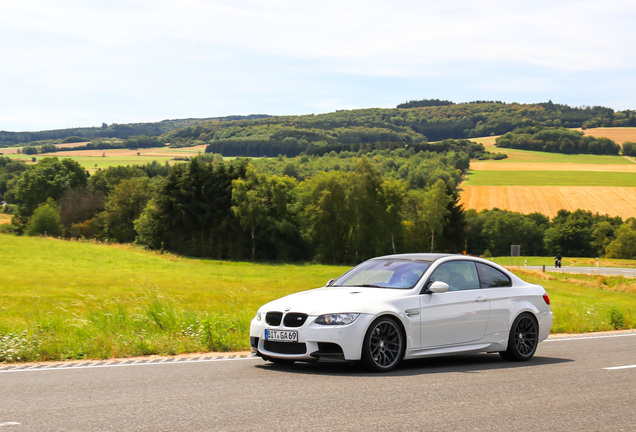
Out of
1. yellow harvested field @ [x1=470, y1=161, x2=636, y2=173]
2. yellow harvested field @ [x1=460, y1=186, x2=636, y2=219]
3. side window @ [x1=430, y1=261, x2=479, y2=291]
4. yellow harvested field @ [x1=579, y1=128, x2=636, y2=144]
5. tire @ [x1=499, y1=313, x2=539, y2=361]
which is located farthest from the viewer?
yellow harvested field @ [x1=579, y1=128, x2=636, y2=144]

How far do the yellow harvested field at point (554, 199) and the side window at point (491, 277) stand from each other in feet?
365

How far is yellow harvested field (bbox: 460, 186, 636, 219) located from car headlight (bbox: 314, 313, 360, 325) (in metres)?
114

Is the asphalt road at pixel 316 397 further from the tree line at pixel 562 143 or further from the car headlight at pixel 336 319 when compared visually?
the tree line at pixel 562 143

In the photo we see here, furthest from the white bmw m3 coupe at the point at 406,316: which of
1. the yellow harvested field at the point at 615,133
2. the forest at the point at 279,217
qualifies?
the yellow harvested field at the point at 615,133

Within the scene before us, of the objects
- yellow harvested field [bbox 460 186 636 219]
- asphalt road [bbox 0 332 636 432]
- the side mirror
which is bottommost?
yellow harvested field [bbox 460 186 636 219]

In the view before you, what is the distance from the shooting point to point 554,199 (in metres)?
126

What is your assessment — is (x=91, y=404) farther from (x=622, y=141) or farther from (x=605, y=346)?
(x=622, y=141)

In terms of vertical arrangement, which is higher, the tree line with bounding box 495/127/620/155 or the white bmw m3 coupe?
the tree line with bounding box 495/127/620/155

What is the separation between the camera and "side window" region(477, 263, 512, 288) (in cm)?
1105

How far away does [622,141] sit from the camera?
172 meters

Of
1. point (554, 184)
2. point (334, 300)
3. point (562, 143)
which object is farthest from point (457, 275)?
point (562, 143)

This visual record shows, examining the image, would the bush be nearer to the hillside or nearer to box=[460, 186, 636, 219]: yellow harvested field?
the hillside

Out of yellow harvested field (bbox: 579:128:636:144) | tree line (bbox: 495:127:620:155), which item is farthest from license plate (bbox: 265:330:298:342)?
yellow harvested field (bbox: 579:128:636:144)

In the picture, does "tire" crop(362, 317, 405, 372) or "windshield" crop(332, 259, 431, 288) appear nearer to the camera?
"tire" crop(362, 317, 405, 372)
